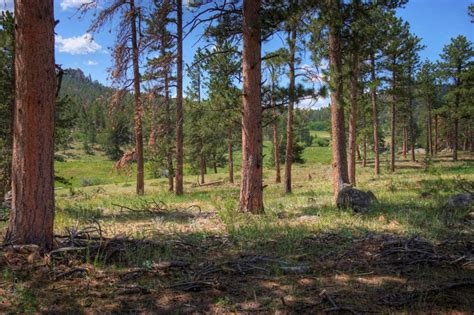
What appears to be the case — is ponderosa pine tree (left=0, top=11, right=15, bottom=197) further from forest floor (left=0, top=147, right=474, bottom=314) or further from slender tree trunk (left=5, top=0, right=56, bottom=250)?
slender tree trunk (left=5, top=0, right=56, bottom=250)

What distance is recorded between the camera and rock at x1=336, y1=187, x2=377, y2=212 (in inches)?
345

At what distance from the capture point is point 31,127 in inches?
177

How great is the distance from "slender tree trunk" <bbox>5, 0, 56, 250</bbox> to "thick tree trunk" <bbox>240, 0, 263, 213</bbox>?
181 inches

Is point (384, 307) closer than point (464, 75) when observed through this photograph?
Yes

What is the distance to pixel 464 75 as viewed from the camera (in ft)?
113

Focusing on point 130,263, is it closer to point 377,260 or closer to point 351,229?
point 377,260

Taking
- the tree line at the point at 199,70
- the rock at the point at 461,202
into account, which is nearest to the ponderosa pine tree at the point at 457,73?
the tree line at the point at 199,70

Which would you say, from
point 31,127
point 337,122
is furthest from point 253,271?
point 337,122

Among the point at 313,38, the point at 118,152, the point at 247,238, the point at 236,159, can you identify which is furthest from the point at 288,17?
the point at 118,152

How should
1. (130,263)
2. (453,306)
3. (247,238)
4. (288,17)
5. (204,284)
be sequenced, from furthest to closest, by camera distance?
(288,17), (247,238), (130,263), (204,284), (453,306)

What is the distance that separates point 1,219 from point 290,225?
652cm

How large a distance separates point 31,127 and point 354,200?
7.15 metres

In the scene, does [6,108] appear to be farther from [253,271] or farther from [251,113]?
[253,271]

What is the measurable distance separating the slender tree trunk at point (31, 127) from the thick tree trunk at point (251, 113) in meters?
4.59
